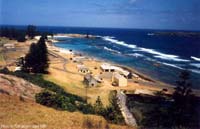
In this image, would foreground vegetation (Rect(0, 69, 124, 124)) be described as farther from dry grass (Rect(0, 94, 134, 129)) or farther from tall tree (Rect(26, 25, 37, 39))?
tall tree (Rect(26, 25, 37, 39))

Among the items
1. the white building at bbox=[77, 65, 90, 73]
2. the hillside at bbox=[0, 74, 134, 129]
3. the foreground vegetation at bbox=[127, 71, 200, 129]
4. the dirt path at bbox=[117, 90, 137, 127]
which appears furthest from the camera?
the white building at bbox=[77, 65, 90, 73]

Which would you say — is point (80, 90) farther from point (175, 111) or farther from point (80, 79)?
point (175, 111)

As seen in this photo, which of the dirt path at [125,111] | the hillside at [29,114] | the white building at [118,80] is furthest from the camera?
the white building at [118,80]

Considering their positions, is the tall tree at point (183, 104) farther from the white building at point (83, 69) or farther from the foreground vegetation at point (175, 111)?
the white building at point (83, 69)

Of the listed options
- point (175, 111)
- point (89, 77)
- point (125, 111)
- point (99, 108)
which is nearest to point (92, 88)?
point (89, 77)

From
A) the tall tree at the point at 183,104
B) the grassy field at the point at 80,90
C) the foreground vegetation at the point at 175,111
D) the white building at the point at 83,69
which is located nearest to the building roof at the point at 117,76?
the grassy field at the point at 80,90

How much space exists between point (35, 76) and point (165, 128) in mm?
3025

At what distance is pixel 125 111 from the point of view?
6.35 meters

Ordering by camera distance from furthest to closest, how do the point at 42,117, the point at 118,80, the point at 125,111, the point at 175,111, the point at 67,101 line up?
the point at 118,80, the point at 67,101, the point at 125,111, the point at 175,111, the point at 42,117

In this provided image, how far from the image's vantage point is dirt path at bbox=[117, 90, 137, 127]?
20.4 feet

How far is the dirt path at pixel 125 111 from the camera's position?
621 centimetres

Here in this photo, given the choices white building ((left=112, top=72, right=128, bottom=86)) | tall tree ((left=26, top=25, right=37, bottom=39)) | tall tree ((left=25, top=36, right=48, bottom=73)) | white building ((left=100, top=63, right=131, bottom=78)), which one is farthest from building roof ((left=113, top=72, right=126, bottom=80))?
tall tree ((left=26, top=25, right=37, bottom=39))

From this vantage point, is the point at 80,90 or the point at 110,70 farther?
the point at 110,70

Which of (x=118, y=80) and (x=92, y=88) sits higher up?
(x=118, y=80)
